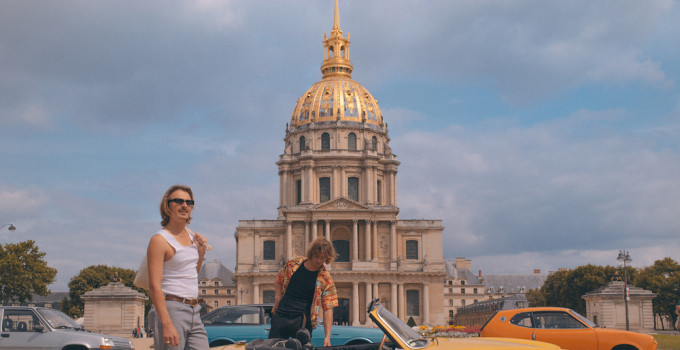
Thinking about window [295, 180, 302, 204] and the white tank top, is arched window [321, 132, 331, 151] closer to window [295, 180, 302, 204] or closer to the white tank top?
window [295, 180, 302, 204]

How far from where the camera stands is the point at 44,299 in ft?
410

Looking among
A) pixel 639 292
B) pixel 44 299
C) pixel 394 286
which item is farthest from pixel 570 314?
pixel 44 299

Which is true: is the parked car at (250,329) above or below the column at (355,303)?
above

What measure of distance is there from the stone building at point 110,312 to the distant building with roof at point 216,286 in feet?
224

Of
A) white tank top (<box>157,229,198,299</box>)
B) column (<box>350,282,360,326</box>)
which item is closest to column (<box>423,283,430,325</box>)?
column (<box>350,282,360,326</box>)

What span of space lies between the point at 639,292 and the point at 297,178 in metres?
44.4

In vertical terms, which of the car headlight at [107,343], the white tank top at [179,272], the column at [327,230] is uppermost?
the column at [327,230]

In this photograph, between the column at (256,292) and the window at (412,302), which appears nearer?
the column at (256,292)

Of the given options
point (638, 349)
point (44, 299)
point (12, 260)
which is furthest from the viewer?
point (44, 299)

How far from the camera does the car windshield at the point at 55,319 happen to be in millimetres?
14577

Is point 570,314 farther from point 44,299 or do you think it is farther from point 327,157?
point 44,299

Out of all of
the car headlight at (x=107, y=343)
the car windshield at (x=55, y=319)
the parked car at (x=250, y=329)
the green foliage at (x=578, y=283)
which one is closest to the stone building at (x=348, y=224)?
the green foliage at (x=578, y=283)

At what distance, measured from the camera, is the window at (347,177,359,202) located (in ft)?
256

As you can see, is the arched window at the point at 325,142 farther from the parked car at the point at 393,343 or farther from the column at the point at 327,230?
the parked car at the point at 393,343
